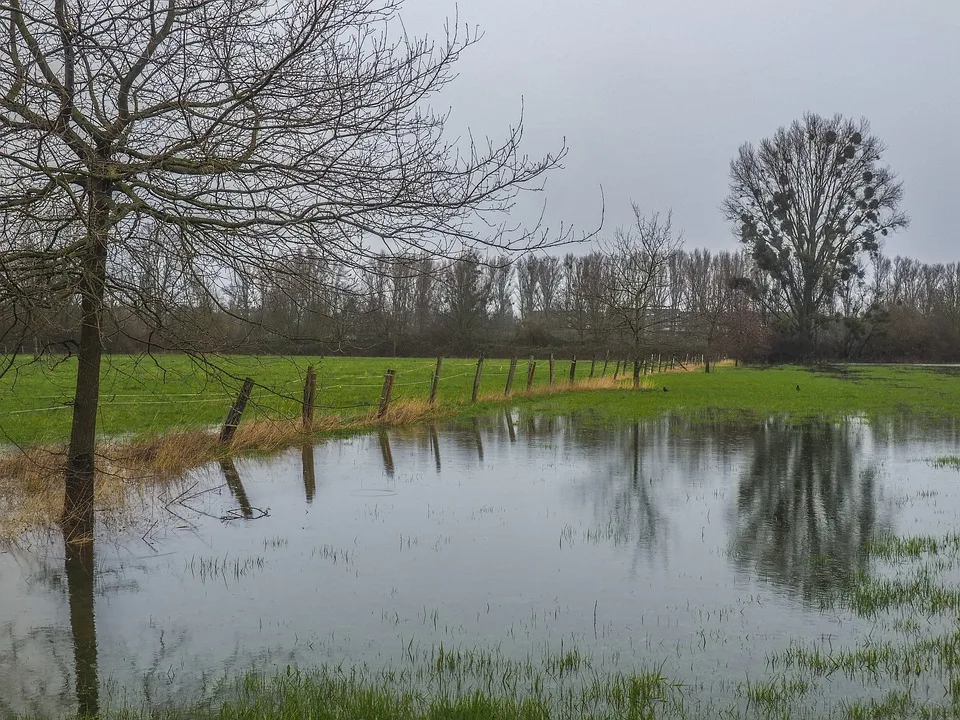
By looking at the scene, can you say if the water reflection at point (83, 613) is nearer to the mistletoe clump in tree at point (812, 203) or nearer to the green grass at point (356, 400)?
the green grass at point (356, 400)

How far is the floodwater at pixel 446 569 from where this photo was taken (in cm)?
619

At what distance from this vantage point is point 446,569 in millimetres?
8414

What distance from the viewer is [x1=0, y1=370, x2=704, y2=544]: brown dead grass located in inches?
390

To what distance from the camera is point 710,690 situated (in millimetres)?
5559

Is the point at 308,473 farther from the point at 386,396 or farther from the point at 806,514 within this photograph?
the point at 806,514

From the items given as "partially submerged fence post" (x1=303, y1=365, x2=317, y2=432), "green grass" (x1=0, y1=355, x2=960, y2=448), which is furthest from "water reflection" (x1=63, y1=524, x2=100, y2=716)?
"partially submerged fence post" (x1=303, y1=365, x2=317, y2=432)

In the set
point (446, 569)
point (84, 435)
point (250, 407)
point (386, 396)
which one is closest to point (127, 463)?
point (84, 435)

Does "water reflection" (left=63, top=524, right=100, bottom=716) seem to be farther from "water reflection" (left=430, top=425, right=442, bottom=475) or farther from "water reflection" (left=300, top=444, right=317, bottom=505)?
"water reflection" (left=430, top=425, right=442, bottom=475)

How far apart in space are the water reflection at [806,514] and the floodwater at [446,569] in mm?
45

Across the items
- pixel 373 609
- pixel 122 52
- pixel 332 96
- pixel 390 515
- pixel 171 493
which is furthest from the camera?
pixel 171 493

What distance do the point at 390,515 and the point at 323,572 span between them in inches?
101

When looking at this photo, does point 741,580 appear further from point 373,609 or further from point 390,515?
point 390,515

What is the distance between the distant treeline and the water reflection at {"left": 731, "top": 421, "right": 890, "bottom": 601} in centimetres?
381

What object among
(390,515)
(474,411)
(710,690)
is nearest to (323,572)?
(390,515)
